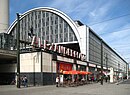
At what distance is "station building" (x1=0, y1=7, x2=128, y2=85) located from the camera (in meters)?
39.4

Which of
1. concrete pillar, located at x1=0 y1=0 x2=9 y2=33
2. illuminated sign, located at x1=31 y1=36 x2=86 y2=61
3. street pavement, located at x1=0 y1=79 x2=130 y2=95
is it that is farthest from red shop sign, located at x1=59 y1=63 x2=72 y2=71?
concrete pillar, located at x1=0 y1=0 x2=9 y2=33

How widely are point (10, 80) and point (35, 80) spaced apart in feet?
27.0

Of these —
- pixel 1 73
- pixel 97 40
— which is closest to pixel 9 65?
pixel 1 73

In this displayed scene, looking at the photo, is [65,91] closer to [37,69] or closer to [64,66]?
[37,69]

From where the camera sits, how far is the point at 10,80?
4438 cm

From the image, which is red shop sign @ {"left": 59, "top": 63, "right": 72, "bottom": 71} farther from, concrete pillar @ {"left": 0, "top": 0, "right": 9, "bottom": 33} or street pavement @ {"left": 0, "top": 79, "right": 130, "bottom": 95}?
concrete pillar @ {"left": 0, "top": 0, "right": 9, "bottom": 33}

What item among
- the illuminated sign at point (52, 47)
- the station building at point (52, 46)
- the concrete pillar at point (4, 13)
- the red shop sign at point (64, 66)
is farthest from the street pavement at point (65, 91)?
the concrete pillar at point (4, 13)

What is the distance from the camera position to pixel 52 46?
47.0 m

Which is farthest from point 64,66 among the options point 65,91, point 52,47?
point 65,91

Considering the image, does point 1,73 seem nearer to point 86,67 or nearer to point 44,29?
point 86,67

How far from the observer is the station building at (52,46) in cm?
3942

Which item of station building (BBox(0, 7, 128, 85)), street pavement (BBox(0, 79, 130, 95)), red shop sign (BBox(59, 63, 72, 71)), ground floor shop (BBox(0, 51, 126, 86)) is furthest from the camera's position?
red shop sign (BBox(59, 63, 72, 71))

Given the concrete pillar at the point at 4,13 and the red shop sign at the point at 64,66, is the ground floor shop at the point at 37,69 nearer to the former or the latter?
the red shop sign at the point at 64,66

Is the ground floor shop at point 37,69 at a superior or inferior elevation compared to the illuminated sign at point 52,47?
inferior
